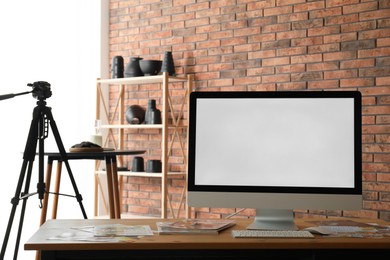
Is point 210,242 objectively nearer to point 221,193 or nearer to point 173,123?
point 221,193

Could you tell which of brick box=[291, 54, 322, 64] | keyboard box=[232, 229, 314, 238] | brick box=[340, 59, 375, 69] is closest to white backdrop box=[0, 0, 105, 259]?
brick box=[291, 54, 322, 64]

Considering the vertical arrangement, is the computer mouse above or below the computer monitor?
below

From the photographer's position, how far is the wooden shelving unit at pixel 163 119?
5250 mm

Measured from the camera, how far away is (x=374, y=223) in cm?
264

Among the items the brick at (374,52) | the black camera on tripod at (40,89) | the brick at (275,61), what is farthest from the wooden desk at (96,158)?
the brick at (374,52)

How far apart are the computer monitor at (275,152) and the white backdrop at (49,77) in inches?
120

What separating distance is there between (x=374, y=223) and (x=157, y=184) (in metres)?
3.29

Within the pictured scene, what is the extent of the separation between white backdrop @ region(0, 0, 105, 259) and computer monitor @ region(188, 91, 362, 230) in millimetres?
3059

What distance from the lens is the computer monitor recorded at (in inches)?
96.0

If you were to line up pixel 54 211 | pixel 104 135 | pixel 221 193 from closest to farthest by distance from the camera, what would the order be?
pixel 221 193 < pixel 54 211 < pixel 104 135

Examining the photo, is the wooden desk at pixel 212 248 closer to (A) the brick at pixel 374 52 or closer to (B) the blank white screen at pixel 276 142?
(B) the blank white screen at pixel 276 142

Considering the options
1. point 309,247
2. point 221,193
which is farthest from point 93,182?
point 309,247

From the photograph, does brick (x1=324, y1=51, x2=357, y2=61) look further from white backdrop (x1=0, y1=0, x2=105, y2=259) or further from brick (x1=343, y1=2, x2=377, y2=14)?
white backdrop (x1=0, y1=0, x2=105, y2=259)

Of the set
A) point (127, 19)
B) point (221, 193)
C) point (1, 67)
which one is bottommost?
point (221, 193)
